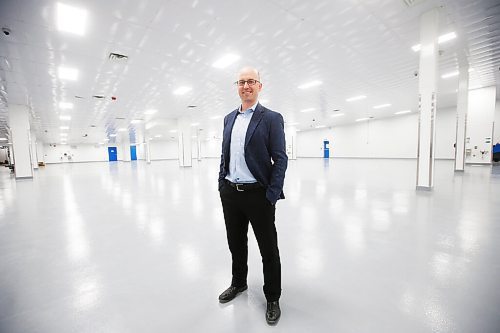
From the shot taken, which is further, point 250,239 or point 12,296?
point 250,239

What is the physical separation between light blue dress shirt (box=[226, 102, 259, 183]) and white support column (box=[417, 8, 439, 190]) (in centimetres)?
644

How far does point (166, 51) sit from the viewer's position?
6996 mm

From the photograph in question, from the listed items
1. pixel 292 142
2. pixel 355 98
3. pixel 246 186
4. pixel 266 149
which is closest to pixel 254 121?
pixel 266 149

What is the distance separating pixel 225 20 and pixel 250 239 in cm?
528

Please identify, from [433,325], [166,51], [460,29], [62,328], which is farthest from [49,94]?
[460,29]

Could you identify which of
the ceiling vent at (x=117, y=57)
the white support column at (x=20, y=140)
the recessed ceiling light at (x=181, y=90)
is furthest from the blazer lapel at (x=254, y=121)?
the white support column at (x=20, y=140)

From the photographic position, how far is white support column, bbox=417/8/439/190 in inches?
232

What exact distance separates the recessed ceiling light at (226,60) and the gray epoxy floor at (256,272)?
5.62 meters

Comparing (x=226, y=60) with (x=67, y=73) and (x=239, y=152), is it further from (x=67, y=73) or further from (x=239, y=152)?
(x=239, y=152)

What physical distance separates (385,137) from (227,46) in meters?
21.7

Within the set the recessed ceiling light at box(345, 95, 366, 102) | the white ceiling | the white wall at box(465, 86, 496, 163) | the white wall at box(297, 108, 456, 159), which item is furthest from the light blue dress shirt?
the white wall at box(297, 108, 456, 159)

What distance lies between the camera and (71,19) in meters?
5.17

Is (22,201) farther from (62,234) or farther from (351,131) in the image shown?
(351,131)

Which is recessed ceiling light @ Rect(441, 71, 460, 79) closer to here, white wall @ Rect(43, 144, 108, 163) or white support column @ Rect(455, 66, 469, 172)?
white support column @ Rect(455, 66, 469, 172)
